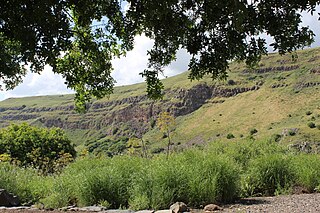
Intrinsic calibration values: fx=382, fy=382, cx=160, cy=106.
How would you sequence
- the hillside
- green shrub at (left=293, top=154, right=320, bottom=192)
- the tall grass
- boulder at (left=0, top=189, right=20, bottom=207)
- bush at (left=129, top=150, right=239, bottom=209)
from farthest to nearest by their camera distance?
the hillside → green shrub at (left=293, top=154, right=320, bottom=192) → boulder at (left=0, top=189, right=20, bottom=207) → the tall grass → bush at (left=129, top=150, right=239, bottom=209)

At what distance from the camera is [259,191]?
9.99m

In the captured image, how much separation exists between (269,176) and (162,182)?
12.1 feet

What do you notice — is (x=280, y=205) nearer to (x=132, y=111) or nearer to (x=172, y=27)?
(x=172, y=27)

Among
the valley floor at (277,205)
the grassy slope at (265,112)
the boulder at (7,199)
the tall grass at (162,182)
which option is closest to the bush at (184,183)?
the tall grass at (162,182)

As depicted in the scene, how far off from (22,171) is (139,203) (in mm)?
5077

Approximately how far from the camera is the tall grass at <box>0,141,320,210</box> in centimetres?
776

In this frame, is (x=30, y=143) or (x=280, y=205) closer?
(x=280, y=205)

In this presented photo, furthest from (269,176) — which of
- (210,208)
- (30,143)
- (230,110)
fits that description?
(230,110)

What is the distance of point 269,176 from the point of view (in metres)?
10.1

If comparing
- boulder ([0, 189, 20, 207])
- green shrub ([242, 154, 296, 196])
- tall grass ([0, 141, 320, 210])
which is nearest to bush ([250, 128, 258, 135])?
green shrub ([242, 154, 296, 196])

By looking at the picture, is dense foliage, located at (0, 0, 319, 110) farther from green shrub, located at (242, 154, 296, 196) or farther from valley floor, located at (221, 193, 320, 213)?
green shrub, located at (242, 154, 296, 196)

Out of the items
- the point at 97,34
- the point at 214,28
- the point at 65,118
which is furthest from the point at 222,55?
the point at 65,118

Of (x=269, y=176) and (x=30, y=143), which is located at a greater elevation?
(x=30, y=143)

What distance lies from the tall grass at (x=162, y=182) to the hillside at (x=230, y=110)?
4290 centimetres
